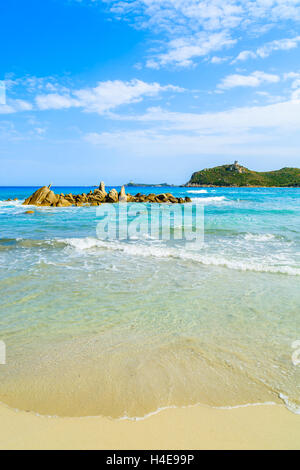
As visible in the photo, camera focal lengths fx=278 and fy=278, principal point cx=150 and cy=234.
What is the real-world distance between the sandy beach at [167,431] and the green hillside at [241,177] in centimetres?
16823

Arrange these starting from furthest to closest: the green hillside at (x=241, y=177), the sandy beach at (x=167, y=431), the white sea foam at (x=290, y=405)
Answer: the green hillside at (x=241, y=177) → the white sea foam at (x=290, y=405) → the sandy beach at (x=167, y=431)

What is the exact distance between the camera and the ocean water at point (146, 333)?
3.01 metres

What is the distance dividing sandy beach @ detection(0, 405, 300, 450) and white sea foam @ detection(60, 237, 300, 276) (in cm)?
526

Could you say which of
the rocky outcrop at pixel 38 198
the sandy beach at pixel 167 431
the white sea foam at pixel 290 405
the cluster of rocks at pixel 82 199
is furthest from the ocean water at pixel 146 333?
the rocky outcrop at pixel 38 198

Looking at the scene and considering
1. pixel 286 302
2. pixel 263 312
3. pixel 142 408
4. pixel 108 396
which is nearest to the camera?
pixel 142 408

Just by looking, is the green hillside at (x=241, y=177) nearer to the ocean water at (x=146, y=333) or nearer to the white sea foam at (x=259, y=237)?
the white sea foam at (x=259, y=237)

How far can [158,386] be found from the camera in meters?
3.14

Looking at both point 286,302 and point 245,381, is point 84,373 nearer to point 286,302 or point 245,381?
point 245,381

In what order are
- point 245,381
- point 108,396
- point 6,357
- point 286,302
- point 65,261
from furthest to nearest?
point 65,261
point 286,302
point 6,357
point 245,381
point 108,396

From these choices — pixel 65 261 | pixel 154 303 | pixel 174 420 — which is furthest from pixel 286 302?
pixel 65 261

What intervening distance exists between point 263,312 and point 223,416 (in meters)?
2.66

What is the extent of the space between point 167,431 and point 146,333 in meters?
1.86

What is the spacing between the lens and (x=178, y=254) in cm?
953

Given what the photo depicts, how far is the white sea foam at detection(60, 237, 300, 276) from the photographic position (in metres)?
7.66
